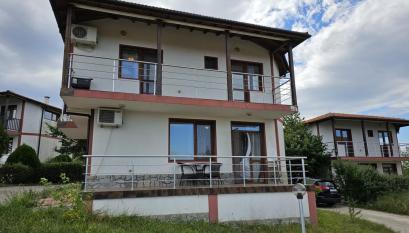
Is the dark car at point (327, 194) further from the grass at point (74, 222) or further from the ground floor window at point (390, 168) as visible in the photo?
the ground floor window at point (390, 168)

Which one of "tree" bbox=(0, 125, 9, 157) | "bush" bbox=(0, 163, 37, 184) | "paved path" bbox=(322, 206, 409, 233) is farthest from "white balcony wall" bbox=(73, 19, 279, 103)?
A: "bush" bbox=(0, 163, 37, 184)

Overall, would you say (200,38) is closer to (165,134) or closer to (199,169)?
(165,134)

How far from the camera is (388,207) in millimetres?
16797

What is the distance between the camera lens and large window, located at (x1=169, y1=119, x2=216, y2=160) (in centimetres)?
1108

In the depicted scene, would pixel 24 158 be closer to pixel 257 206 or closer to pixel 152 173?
pixel 152 173

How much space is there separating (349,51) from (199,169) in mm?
13153

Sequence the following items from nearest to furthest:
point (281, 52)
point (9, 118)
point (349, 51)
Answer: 1. point (281, 52)
2. point (349, 51)
3. point (9, 118)

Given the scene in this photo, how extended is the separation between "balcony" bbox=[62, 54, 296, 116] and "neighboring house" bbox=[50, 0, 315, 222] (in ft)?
0.13

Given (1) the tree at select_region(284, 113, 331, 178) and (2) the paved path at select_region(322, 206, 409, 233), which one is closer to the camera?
(2) the paved path at select_region(322, 206, 409, 233)

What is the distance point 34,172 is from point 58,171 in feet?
5.05

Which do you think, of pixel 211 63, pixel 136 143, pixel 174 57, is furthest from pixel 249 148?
pixel 174 57

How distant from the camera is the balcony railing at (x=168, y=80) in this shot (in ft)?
34.8

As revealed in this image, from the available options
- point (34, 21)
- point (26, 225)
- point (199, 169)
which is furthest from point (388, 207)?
point (34, 21)

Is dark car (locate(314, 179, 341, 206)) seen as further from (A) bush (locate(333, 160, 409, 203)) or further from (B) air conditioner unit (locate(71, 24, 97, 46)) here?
(B) air conditioner unit (locate(71, 24, 97, 46))
